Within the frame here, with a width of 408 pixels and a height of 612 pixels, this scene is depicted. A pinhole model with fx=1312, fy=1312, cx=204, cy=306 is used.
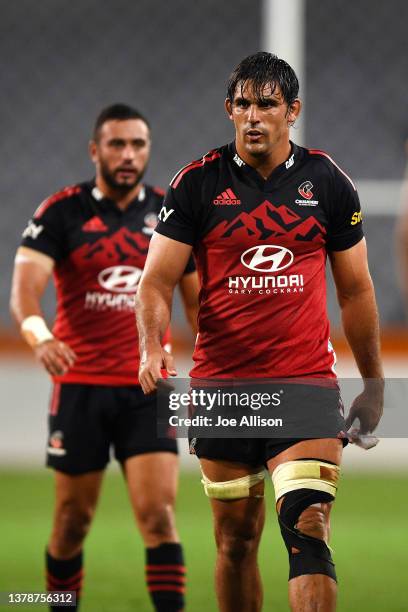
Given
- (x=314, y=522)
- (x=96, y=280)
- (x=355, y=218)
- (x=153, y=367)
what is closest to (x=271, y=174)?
(x=355, y=218)

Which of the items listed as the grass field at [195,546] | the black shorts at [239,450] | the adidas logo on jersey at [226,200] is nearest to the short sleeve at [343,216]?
the adidas logo on jersey at [226,200]

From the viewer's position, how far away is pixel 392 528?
323 inches

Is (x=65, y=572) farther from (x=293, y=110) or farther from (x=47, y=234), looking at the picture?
(x=293, y=110)

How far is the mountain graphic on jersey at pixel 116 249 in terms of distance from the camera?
5.83 m

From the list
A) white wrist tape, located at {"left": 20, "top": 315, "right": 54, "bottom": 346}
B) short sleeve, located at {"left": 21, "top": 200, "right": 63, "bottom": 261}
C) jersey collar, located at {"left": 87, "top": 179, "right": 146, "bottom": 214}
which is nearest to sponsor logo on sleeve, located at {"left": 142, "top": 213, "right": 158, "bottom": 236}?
jersey collar, located at {"left": 87, "top": 179, "right": 146, "bottom": 214}

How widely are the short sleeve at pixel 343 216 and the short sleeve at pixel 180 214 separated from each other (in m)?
0.47

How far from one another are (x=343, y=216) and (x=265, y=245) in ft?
0.95

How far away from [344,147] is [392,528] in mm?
3670

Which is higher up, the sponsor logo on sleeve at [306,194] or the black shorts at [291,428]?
the sponsor logo on sleeve at [306,194]

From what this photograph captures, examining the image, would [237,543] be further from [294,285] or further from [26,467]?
[26,467]

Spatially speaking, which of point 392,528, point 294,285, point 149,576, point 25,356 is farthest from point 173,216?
point 25,356

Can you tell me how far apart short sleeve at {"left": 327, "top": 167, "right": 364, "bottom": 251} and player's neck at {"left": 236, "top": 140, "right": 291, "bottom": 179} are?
0.20 m

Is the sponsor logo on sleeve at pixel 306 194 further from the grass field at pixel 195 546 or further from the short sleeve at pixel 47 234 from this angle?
the grass field at pixel 195 546

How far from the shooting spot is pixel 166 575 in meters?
5.48
